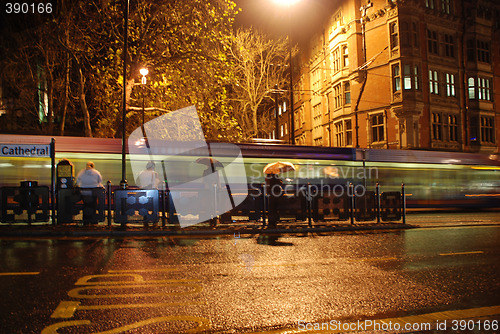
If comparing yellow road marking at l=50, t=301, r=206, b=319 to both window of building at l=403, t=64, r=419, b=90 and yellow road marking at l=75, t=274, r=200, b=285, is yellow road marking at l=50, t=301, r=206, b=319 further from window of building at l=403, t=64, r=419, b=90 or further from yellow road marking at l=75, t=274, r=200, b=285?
window of building at l=403, t=64, r=419, b=90

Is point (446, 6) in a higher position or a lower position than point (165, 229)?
higher

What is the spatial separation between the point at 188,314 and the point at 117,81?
18.5 metres

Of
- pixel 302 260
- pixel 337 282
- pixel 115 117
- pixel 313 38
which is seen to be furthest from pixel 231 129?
pixel 313 38

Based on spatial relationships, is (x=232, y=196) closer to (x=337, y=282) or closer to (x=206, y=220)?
(x=206, y=220)

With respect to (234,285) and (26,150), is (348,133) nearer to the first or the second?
(26,150)

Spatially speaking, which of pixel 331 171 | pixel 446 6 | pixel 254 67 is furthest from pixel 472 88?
pixel 331 171

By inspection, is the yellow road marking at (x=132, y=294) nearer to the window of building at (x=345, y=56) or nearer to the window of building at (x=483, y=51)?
the window of building at (x=345, y=56)

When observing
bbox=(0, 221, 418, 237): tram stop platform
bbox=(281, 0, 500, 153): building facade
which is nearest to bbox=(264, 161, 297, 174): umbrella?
bbox=(0, 221, 418, 237): tram stop platform

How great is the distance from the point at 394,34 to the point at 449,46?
6.64 metres

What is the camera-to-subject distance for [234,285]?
18.9 feet

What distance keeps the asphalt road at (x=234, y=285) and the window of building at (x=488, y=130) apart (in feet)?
107

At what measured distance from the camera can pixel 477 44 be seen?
3719 centimetres

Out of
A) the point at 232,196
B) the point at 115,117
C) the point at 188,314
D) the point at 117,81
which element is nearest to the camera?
the point at 188,314

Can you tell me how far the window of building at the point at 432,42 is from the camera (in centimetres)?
3466
